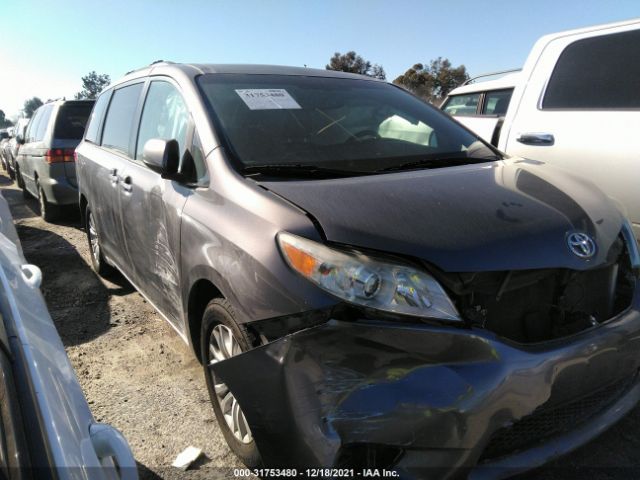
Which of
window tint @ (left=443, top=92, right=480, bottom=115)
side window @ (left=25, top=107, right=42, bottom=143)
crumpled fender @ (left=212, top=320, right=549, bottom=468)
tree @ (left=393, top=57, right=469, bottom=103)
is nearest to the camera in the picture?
crumpled fender @ (left=212, top=320, right=549, bottom=468)

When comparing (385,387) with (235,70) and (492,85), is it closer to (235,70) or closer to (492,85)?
(235,70)

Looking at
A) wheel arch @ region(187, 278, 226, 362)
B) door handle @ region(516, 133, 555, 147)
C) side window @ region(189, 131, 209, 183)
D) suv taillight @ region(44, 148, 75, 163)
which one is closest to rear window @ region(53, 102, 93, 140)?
suv taillight @ region(44, 148, 75, 163)

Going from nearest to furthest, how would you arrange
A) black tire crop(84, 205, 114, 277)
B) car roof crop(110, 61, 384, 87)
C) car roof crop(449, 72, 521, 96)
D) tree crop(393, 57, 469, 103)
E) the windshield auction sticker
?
the windshield auction sticker < car roof crop(110, 61, 384, 87) < black tire crop(84, 205, 114, 277) < car roof crop(449, 72, 521, 96) < tree crop(393, 57, 469, 103)

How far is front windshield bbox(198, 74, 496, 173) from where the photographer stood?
7.82ft

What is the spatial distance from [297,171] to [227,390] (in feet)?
3.31

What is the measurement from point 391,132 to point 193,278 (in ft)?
4.52

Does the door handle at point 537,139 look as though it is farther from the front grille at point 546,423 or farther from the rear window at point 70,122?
the rear window at point 70,122

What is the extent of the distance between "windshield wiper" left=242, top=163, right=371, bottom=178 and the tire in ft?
1.92

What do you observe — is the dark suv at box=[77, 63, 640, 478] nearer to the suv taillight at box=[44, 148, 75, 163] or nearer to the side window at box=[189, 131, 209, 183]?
the side window at box=[189, 131, 209, 183]

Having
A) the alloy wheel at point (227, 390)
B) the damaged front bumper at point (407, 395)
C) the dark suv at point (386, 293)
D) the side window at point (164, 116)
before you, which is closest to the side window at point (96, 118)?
the side window at point (164, 116)

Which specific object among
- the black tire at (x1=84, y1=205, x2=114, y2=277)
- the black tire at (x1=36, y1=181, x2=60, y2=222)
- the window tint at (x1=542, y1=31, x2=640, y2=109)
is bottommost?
the black tire at (x1=36, y1=181, x2=60, y2=222)

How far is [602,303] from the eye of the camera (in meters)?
1.95

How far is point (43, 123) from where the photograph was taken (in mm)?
7766

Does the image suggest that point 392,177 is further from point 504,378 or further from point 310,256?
point 504,378
